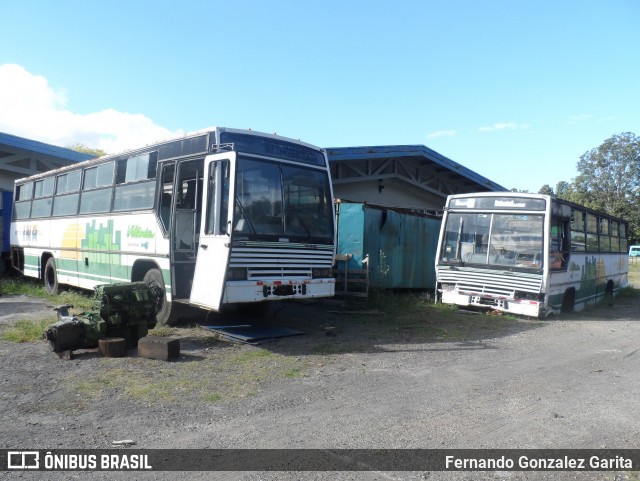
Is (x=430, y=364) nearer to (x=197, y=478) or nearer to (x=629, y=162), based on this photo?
(x=197, y=478)

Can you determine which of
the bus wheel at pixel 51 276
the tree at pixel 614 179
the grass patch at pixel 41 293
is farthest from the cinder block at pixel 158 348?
the tree at pixel 614 179

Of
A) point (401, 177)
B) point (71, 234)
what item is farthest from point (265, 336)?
point (401, 177)

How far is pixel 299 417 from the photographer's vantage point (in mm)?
4812

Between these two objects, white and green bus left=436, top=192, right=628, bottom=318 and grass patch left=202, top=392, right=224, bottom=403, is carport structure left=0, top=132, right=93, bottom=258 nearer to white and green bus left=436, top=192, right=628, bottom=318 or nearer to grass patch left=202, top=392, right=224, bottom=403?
white and green bus left=436, top=192, right=628, bottom=318

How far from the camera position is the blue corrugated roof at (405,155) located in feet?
49.5

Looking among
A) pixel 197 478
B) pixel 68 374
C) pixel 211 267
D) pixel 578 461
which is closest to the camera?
pixel 197 478

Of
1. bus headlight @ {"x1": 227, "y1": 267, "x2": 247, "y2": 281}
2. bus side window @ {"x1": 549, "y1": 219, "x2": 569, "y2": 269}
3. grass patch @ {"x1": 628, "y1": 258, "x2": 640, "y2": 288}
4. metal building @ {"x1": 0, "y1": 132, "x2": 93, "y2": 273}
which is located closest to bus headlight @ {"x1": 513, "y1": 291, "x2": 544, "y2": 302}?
bus side window @ {"x1": 549, "y1": 219, "x2": 569, "y2": 269}

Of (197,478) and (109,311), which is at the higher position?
(109,311)

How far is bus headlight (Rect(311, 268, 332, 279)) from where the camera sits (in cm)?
856

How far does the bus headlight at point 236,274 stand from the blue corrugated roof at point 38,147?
1678cm

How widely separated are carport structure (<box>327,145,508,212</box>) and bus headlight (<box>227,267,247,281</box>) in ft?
26.1

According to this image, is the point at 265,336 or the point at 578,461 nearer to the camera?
the point at 578,461

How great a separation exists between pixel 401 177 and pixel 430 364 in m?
12.5

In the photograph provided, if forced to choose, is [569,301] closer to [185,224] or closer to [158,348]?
[185,224]
